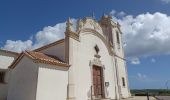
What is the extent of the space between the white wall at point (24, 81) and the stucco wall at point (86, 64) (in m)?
3.37

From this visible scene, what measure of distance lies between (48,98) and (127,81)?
15005mm

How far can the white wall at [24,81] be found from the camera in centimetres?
1169

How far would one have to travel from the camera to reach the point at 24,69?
42.3 feet

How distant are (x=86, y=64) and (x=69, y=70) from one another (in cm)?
267

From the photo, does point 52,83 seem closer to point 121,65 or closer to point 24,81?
point 24,81

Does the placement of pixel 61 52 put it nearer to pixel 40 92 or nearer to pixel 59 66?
pixel 59 66

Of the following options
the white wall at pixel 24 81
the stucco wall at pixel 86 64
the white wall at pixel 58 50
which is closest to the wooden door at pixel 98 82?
the stucco wall at pixel 86 64

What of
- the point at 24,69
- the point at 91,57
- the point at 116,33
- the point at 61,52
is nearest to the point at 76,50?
the point at 61,52

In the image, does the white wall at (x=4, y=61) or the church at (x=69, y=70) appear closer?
the church at (x=69, y=70)

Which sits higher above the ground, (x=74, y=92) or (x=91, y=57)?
(x=91, y=57)

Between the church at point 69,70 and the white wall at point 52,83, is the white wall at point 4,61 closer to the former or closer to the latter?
the church at point 69,70

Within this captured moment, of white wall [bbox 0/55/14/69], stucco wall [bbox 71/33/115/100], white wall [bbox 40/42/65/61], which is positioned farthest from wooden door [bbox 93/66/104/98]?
white wall [bbox 0/55/14/69]

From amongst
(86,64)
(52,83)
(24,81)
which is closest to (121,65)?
(86,64)

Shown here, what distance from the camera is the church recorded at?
12016 mm
